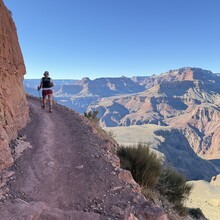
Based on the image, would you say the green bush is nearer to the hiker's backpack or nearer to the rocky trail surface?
the rocky trail surface

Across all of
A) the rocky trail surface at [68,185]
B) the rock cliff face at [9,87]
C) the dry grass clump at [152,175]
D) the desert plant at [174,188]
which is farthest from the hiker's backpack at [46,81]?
the desert plant at [174,188]

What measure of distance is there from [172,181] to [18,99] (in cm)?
790

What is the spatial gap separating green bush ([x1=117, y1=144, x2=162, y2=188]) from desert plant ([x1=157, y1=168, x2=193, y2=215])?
43.1 inches

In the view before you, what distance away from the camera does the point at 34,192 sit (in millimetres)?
7859

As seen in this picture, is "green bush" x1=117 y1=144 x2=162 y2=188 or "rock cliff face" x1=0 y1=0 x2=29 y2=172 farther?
"green bush" x1=117 y1=144 x2=162 y2=188

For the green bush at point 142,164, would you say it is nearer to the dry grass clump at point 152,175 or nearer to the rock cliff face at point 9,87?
the dry grass clump at point 152,175

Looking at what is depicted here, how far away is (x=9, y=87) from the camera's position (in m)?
11.6

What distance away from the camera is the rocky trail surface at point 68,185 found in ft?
23.7

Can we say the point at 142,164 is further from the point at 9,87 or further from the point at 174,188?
the point at 9,87

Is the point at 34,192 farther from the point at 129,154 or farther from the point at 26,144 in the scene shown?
the point at 129,154

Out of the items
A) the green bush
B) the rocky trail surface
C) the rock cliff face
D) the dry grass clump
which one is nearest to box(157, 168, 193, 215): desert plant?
the dry grass clump

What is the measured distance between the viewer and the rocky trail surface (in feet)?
23.7

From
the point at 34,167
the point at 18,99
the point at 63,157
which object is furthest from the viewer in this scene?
the point at 18,99

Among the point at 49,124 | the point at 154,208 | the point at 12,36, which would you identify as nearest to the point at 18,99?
the point at 49,124
